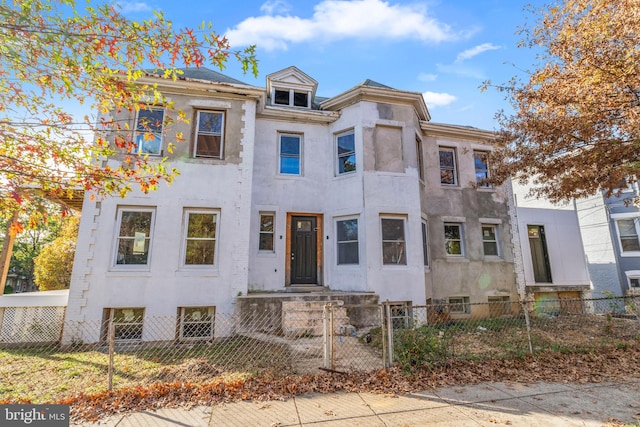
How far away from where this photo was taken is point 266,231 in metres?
10.3

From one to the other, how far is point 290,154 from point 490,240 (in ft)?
28.8

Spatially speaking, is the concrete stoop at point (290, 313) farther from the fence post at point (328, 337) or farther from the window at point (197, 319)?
the fence post at point (328, 337)

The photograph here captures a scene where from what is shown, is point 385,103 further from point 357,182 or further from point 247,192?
point 247,192

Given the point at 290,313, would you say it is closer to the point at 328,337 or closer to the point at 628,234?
the point at 328,337

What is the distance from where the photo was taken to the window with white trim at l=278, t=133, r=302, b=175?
1091 centimetres

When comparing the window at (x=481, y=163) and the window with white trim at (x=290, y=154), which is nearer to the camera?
the window with white trim at (x=290, y=154)

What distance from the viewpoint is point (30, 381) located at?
5234mm

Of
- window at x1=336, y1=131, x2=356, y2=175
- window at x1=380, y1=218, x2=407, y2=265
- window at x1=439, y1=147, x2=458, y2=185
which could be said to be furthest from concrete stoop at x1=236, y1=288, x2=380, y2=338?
window at x1=439, y1=147, x2=458, y2=185

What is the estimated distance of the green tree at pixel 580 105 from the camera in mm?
6021

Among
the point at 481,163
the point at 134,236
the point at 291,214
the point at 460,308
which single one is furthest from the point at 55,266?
the point at 481,163

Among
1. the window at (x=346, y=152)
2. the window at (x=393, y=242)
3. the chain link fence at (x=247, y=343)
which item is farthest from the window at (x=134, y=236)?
the window at (x=393, y=242)

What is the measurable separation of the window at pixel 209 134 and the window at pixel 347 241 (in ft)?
15.2

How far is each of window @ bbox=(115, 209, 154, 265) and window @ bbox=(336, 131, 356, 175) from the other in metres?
6.28

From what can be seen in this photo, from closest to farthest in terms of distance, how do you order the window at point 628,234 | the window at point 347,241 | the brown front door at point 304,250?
the window at point 347,241
the brown front door at point 304,250
the window at point 628,234
